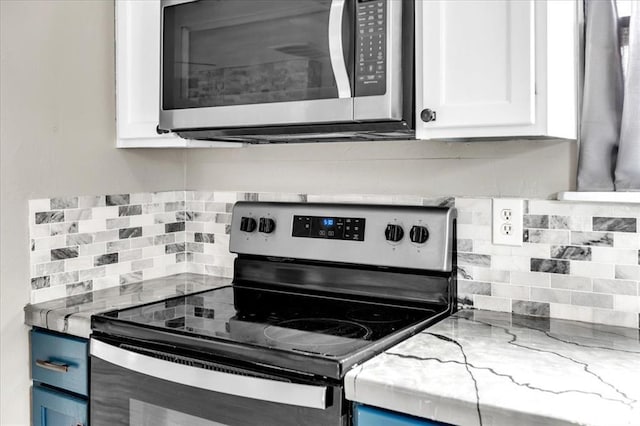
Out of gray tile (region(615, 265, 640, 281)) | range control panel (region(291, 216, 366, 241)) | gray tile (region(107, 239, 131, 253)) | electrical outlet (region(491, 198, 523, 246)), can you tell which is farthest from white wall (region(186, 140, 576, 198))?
gray tile (region(107, 239, 131, 253))

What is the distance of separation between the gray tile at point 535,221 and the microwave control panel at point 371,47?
535 mm

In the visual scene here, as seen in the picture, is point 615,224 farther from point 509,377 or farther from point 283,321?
point 283,321

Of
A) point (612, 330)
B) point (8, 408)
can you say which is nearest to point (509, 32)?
point (612, 330)

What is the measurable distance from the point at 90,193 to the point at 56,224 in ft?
0.51

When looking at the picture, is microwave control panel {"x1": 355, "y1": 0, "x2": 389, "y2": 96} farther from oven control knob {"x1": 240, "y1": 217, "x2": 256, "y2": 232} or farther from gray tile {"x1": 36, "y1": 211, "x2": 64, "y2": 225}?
gray tile {"x1": 36, "y1": 211, "x2": 64, "y2": 225}

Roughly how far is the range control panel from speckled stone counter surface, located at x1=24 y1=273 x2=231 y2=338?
0.37m

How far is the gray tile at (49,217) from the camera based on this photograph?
187 cm

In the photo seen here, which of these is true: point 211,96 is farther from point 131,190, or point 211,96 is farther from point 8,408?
point 8,408

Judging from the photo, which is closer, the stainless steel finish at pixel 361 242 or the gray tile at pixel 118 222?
the stainless steel finish at pixel 361 242

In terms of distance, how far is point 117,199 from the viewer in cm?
211

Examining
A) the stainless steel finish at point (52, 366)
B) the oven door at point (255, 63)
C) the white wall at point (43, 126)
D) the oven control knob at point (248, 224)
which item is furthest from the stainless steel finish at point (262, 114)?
the stainless steel finish at point (52, 366)

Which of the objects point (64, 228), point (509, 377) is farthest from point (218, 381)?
point (64, 228)

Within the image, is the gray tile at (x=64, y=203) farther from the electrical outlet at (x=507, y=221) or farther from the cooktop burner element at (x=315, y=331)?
the electrical outlet at (x=507, y=221)

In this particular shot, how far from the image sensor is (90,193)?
6.62 ft
